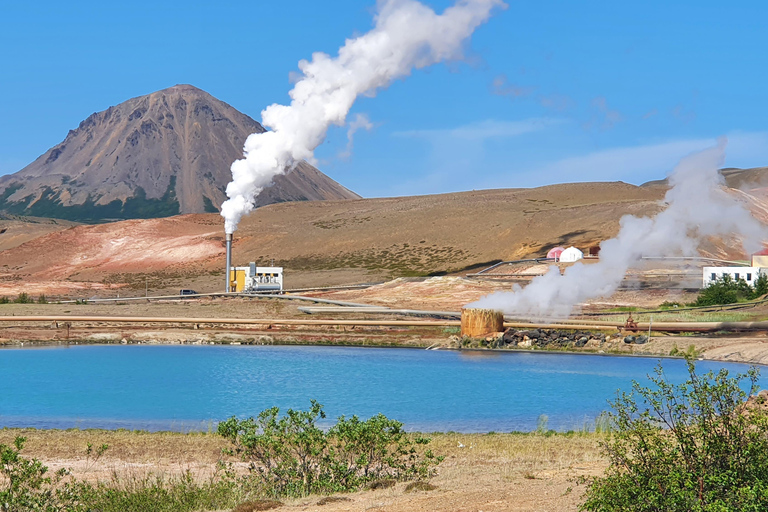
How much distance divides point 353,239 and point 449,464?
116313 millimetres

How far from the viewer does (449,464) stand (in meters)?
16.8

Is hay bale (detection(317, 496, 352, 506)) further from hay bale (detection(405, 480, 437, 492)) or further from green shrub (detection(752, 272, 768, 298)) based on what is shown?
green shrub (detection(752, 272, 768, 298))

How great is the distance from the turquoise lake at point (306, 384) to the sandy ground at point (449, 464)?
321 centimetres

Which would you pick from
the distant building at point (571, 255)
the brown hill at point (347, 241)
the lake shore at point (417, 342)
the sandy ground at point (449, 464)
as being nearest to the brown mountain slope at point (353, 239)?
the brown hill at point (347, 241)

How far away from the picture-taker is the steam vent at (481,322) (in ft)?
153

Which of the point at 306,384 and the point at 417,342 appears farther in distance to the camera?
the point at 417,342

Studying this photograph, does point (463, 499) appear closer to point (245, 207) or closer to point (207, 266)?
point (245, 207)

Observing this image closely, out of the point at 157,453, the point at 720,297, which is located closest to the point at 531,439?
the point at 157,453

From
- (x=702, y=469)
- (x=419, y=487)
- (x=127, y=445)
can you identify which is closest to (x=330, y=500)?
(x=419, y=487)

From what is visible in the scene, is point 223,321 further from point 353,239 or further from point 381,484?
point 353,239

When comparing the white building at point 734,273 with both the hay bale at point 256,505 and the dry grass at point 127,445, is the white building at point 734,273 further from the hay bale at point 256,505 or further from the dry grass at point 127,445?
the hay bale at point 256,505

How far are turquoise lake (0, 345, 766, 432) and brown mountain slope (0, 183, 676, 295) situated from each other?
52458 millimetres

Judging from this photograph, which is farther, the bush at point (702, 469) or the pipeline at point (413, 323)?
the pipeline at point (413, 323)

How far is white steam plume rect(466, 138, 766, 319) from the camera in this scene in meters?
38.8
